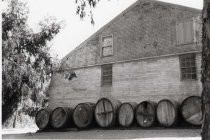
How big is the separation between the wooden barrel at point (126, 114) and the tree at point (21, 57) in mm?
4320

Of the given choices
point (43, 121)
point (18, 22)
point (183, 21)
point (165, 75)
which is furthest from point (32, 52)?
point (183, 21)

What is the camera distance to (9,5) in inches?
508

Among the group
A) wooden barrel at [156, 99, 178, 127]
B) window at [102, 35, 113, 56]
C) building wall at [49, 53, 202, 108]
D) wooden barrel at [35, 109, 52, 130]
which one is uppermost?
window at [102, 35, 113, 56]

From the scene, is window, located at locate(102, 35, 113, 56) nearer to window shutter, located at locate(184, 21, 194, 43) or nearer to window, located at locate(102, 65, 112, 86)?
window, located at locate(102, 65, 112, 86)

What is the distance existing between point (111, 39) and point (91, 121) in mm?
6774

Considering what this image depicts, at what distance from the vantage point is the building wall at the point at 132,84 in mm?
14930

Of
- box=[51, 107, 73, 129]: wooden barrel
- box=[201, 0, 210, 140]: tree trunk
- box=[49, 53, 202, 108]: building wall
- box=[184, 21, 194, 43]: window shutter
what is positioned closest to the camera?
box=[201, 0, 210, 140]: tree trunk

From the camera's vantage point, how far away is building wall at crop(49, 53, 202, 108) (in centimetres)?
1493

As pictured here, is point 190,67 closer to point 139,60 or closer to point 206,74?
point 139,60

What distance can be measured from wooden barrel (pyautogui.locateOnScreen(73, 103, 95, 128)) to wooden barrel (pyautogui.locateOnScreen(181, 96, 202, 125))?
436cm

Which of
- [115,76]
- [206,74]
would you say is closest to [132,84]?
[115,76]

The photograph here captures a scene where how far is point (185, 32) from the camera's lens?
15508 millimetres

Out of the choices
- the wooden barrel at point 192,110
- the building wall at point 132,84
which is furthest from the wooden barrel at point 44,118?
the wooden barrel at point 192,110

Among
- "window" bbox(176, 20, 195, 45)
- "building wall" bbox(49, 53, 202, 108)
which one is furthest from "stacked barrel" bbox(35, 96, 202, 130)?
"window" bbox(176, 20, 195, 45)
